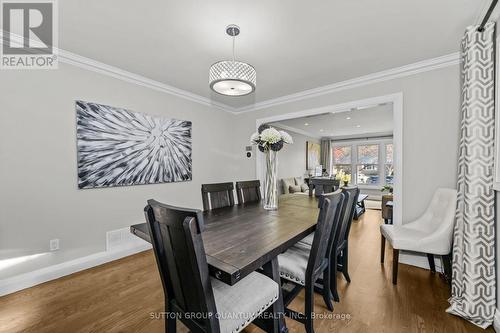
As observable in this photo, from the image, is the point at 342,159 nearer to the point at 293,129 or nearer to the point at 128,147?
the point at 293,129

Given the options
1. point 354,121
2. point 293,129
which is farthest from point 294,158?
point 354,121

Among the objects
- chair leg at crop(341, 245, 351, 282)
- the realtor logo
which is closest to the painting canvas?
chair leg at crop(341, 245, 351, 282)

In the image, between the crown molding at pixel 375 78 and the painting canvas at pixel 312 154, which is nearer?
the crown molding at pixel 375 78

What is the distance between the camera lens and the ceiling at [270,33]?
1.67 metres

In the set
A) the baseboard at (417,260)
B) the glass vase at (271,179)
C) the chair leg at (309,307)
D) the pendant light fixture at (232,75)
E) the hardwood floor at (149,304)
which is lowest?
the hardwood floor at (149,304)

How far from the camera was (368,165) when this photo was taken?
305 inches

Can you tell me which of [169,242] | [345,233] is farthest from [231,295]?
[345,233]

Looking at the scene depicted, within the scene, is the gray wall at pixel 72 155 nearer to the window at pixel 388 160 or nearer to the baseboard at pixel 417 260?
the baseboard at pixel 417 260

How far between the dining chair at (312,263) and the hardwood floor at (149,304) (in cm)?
19

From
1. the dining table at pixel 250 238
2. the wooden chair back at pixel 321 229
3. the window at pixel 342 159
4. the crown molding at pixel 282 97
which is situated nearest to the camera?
the dining table at pixel 250 238

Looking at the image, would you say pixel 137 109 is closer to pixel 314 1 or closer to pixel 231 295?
pixel 314 1

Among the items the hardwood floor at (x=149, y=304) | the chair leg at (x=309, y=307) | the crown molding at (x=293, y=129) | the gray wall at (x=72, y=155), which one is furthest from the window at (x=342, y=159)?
the chair leg at (x=309, y=307)

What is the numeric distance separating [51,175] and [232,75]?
7.41 ft

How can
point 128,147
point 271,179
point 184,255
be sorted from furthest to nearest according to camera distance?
point 128,147 < point 271,179 < point 184,255
